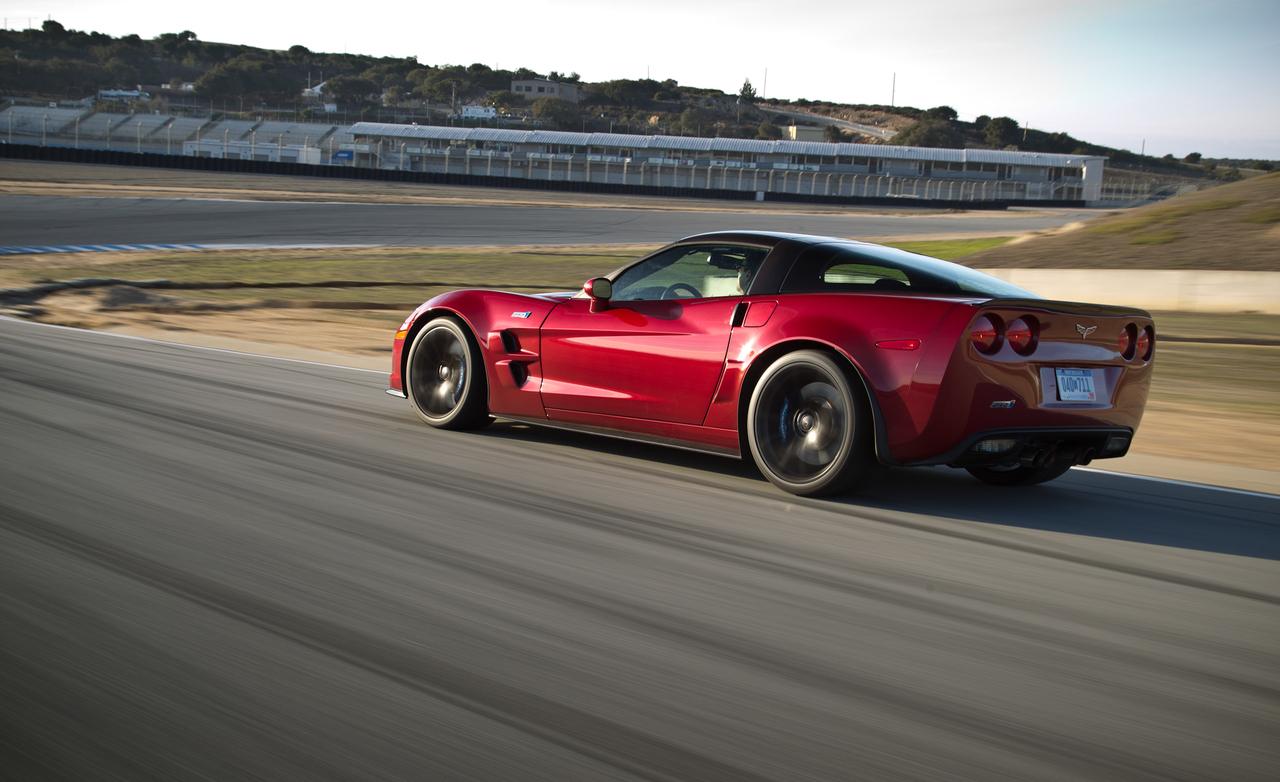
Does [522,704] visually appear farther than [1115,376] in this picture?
No

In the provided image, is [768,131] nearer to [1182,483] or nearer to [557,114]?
[557,114]

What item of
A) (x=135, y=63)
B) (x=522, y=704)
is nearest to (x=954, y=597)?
(x=522, y=704)

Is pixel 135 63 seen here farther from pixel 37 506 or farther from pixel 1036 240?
pixel 37 506

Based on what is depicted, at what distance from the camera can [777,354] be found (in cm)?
560

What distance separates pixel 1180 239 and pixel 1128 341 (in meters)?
14.6

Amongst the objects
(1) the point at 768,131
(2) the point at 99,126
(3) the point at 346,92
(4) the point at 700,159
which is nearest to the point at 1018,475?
(4) the point at 700,159

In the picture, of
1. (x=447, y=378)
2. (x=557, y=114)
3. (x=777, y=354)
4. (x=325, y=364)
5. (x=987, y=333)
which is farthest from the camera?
(x=557, y=114)

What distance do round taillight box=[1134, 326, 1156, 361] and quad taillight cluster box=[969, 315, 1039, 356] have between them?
749 millimetres

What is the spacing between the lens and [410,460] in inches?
238

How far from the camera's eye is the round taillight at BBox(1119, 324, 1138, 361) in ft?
18.4

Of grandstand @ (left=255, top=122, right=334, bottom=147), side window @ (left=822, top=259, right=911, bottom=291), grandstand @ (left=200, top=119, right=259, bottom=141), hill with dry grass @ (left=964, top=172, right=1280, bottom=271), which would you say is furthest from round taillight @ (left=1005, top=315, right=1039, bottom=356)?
grandstand @ (left=200, top=119, right=259, bottom=141)

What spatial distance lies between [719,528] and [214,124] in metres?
123

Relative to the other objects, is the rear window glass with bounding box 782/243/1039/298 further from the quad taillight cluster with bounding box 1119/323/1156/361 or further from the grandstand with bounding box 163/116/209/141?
the grandstand with bounding box 163/116/209/141

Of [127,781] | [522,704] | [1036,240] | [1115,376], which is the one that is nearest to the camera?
[127,781]
